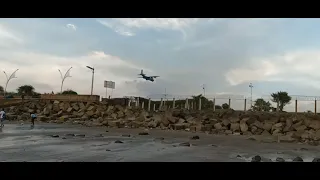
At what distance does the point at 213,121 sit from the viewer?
29.9 m

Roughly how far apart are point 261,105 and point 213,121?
1125 centimetres

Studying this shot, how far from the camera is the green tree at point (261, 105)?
3832 centimetres

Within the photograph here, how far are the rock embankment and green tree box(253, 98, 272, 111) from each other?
548 cm

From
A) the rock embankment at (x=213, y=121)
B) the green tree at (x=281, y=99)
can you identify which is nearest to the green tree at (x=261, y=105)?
the green tree at (x=281, y=99)

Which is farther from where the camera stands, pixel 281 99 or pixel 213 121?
pixel 281 99

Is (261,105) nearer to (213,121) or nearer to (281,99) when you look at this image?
(281,99)

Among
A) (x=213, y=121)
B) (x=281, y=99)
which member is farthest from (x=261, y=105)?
(x=213, y=121)

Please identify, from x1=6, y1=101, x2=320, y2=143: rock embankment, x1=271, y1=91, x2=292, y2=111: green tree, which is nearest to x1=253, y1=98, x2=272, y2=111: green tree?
x1=271, y1=91, x2=292, y2=111: green tree

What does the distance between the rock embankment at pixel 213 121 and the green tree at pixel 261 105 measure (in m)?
5.48

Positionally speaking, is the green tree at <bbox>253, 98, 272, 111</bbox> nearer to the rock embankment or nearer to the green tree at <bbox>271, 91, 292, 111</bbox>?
the green tree at <bbox>271, 91, 292, 111</bbox>

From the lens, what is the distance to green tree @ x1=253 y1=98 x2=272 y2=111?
38.3 m

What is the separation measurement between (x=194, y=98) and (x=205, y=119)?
16205mm
